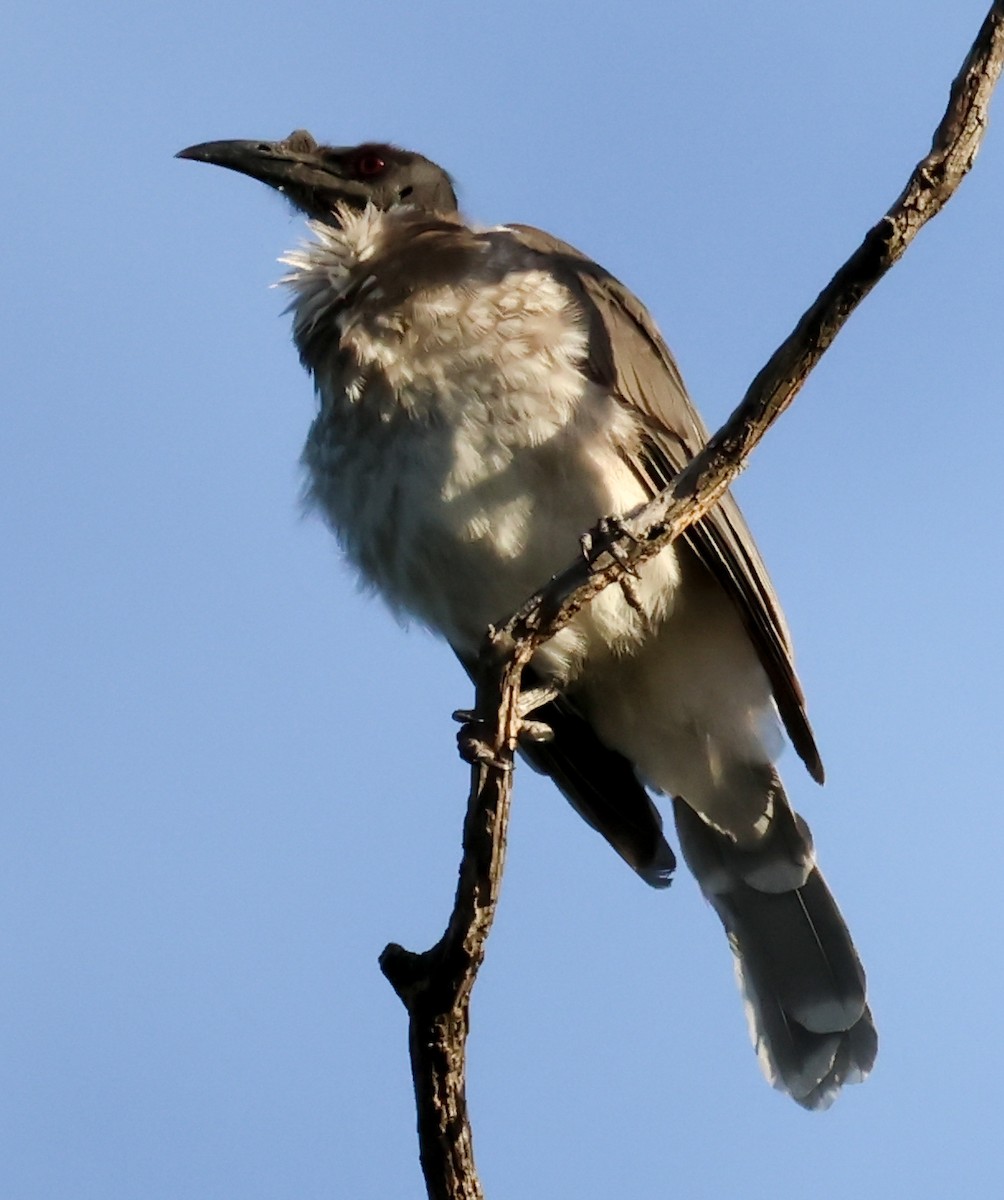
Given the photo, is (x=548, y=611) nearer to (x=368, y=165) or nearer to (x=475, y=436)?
(x=475, y=436)

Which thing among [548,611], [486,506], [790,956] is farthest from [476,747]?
[790,956]

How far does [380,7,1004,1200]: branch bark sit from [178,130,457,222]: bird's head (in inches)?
100

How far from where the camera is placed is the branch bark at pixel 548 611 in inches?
144

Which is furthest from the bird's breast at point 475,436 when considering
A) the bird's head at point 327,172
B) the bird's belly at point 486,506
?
the bird's head at point 327,172

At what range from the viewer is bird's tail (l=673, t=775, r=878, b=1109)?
228 inches

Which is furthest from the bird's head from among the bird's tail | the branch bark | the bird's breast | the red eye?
the branch bark

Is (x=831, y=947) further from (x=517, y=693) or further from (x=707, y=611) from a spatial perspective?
(x=517, y=693)

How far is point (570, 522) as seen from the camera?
5156mm

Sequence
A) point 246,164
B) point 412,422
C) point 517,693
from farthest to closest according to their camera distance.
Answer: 1. point 246,164
2. point 412,422
3. point 517,693

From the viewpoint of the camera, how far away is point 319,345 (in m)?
5.60

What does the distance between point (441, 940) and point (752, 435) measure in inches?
51.0

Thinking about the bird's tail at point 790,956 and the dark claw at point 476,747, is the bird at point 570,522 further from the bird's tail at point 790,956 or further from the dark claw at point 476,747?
the dark claw at point 476,747

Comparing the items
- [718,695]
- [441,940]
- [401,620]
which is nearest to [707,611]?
[718,695]

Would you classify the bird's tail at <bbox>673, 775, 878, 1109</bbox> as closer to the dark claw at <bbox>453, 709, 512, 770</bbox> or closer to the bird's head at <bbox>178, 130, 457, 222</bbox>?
the dark claw at <bbox>453, 709, 512, 770</bbox>
